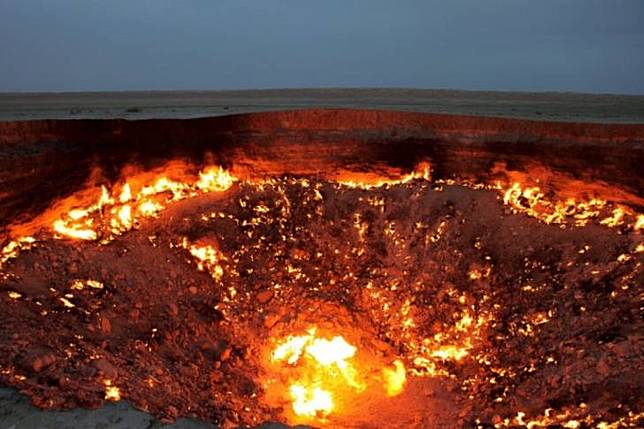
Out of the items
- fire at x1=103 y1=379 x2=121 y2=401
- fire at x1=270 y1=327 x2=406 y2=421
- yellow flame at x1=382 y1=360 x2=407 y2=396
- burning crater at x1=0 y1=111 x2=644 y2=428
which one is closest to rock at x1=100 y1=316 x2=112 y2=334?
burning crater at x1=0 y1=111 x2=644 y2=428

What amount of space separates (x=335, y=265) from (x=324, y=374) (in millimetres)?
1649

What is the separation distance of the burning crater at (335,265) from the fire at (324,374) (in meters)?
0.03

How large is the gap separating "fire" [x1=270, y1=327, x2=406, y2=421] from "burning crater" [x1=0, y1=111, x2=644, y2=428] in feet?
0.09

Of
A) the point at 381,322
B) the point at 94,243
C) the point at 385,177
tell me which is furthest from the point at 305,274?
the point at 94,243

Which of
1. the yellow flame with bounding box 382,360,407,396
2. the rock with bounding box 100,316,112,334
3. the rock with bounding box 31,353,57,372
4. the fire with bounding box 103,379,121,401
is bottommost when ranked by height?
the yellow flame with bounding box 382,360,407,396

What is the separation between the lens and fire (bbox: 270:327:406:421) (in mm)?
5746

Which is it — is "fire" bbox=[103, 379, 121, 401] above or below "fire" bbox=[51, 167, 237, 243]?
below

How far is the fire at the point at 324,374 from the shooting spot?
575cm

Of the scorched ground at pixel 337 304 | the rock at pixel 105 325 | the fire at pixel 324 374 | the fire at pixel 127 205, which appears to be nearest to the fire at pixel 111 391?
the scorched ground at pixel 337 304

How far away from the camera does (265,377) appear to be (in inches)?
231

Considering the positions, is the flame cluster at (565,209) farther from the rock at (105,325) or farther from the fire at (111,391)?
the fire at (111,391)

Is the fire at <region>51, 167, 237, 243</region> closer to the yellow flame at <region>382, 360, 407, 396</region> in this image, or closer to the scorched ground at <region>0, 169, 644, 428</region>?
the scorched ground at <region>0, 169, 644, 428</region>

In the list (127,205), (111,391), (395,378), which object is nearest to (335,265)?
(395,378)

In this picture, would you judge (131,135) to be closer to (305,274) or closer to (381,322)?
(305,274)
